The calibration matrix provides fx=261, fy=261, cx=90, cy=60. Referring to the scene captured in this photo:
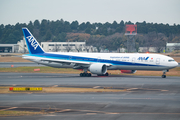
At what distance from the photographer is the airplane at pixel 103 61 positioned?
146 ft

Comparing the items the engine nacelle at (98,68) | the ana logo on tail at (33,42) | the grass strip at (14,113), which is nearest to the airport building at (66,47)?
the ana logo on tail at (33,42)

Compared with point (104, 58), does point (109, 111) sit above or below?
below

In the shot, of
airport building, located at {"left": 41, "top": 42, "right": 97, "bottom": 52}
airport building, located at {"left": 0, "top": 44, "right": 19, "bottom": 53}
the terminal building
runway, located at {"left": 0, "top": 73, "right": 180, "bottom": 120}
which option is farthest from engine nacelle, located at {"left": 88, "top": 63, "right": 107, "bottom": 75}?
airport building, located at {"left": 0, "top": 44, "right": 19, "bottom": 53}

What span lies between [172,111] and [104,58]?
29167 mm

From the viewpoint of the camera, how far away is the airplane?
44.4m

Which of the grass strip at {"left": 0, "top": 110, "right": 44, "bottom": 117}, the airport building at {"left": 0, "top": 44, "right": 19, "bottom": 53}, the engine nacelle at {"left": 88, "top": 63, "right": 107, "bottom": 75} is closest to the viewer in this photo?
the grass strip at {"left": 0, "top": 110, "right": 44, "bottom": 117}

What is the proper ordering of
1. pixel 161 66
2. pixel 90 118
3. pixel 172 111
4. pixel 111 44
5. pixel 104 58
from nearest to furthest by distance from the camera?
1. pixel 90 118
2. pixel 172 111
3. pixel 161 66
4. pixel 104 58
5. pixel 111 44

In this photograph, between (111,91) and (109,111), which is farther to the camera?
(111,91)

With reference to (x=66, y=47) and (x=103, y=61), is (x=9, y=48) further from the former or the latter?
(x=103, y=61)

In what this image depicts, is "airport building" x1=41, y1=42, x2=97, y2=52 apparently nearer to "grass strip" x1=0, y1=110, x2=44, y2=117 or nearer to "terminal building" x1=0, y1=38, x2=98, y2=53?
"terminal building" x1=0, y1=38, x2=98, y2=53

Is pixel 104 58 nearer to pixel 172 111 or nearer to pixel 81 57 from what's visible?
pixel 81 57

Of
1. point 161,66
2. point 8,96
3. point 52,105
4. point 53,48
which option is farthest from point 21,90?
point 53,48

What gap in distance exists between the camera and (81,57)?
49.3 meters

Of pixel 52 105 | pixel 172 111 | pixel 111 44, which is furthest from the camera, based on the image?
pixel 111 44
